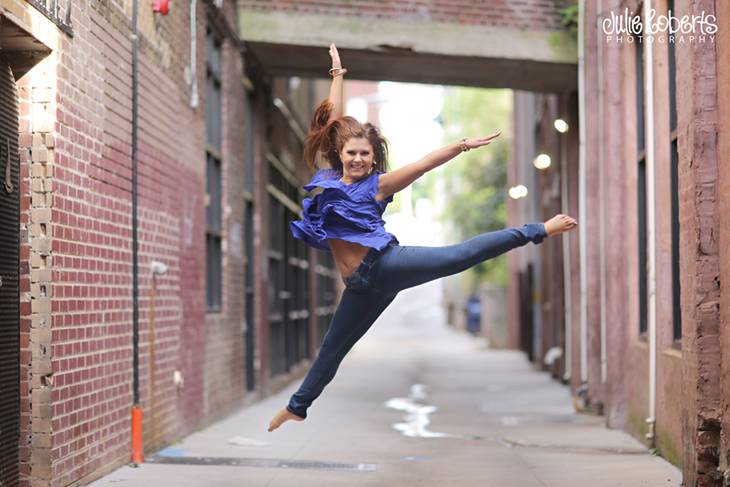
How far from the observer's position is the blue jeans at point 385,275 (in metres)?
5.90

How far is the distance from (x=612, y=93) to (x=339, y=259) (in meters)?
6.96

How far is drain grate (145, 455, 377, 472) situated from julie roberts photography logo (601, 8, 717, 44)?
162 inches

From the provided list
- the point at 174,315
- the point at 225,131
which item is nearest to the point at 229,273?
the point at 225,131

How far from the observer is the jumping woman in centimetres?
598

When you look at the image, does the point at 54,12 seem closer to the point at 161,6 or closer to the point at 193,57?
the point at 161,6

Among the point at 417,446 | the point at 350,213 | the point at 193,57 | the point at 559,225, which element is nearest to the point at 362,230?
the point at 350,213

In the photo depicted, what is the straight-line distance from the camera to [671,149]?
32.0 feet

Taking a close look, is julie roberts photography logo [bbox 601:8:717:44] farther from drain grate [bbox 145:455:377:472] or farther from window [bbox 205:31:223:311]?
window [bbox 205:31:223:311]

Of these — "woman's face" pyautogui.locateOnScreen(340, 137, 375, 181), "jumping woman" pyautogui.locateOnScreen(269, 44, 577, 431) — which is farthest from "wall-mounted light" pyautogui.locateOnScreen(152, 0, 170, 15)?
"woman's face" pyautogui.locateOnScreen(340, 137, 375, 181)

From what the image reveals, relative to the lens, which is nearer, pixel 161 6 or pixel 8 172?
pixel 8 172

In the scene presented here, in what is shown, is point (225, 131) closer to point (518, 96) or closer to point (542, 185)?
point (542, 185)

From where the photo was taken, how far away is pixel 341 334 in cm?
662

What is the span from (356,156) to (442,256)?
2.55 feet

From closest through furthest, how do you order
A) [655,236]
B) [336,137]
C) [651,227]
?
1. [336,137]
2. [655,236]
3. [651,227]
